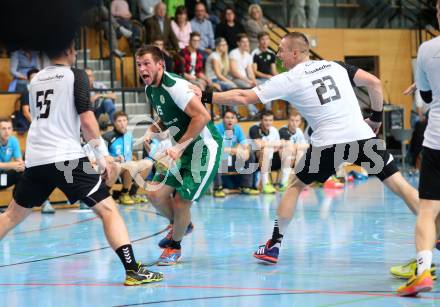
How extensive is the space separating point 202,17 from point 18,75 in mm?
4589

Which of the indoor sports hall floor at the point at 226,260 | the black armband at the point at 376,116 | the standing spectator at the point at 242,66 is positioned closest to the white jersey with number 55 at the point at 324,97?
the black armband at the point at 376,116

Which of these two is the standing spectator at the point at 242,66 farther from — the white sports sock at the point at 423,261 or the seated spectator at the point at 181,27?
the white sports sock at the point at 423,261

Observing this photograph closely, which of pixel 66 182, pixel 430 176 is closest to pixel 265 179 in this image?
pixel 66 182

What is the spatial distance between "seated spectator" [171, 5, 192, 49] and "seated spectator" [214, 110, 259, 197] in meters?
3.02

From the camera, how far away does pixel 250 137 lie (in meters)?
14.1

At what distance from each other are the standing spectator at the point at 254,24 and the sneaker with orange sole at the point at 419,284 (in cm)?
1243

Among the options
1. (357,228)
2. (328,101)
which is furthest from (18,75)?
(328,101)

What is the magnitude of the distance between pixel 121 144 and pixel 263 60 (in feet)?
17.1

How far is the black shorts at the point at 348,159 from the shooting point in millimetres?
6699

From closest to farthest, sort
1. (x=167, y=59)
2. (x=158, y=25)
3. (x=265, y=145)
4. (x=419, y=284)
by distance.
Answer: (x=419, y=284)
(x=265, y=145)
(x=167, y=59)
(x=158, y=25)

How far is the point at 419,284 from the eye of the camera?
5.44 meters

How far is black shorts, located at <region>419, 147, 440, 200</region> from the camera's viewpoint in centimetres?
557

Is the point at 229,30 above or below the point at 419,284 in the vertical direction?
above

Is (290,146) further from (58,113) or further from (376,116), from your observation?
(58,113)
